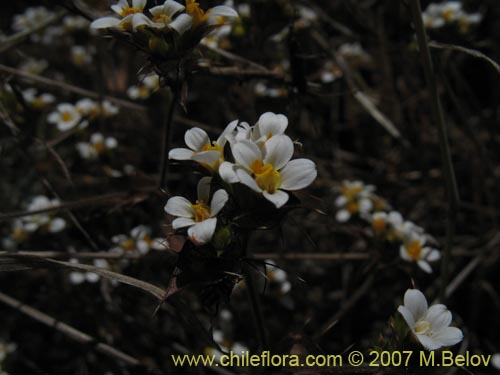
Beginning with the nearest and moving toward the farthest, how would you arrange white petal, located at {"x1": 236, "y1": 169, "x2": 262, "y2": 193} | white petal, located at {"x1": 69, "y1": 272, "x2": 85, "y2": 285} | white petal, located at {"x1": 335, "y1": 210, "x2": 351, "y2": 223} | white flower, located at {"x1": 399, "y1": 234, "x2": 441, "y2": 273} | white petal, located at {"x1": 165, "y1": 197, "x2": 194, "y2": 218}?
white petal, located at {"x1": 236, "y1": 169, "x2": 262, "y2": 193}, white petal, located at {"x1": 165, "y1": 197, "x2": 194, "y2": 218}, white flower, located at {"x1": 399, "y1": 234, "x2": 441, "y2": 273}, white petal, located at {"x1": 69, "y1": 272, "x2": 85, "y2": 285}, white petal, located at {"x1": 335, "y1": 210, "x2": 351, "y2": 223}

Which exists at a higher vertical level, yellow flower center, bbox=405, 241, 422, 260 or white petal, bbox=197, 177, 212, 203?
white petal, bbox=197, 177, 212, 203

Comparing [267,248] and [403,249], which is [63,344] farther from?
[403,249]

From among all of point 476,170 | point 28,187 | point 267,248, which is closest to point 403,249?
point 267,248

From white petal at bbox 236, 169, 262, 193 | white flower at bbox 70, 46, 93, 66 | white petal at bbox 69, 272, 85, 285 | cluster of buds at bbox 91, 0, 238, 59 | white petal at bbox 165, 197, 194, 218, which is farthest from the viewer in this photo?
white flower at bbox 70, 46, 93, 66

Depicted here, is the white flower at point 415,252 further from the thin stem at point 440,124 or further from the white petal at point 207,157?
the white petal at point 207,157

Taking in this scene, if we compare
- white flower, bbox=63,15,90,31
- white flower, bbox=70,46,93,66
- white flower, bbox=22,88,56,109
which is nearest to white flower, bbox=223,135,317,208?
white flower, bbox=22,88,56,109

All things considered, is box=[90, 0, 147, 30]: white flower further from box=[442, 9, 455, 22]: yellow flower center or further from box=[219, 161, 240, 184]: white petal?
box=[442, 9, 455, 22]: yellow flower center

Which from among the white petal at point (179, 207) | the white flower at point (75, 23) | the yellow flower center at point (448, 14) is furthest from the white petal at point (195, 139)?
the white flower at point (75, 23)

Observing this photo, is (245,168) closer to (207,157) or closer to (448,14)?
(207,157)
